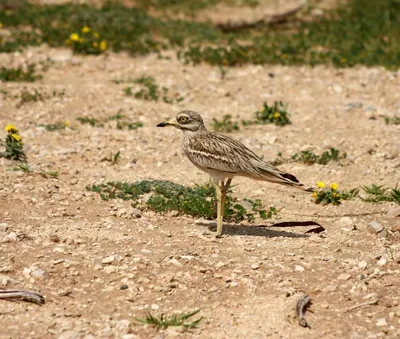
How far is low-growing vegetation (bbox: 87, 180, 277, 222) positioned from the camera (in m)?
7.60

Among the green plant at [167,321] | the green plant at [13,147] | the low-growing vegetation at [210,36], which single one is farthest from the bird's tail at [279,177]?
the low-growing vegetation at [210,36]

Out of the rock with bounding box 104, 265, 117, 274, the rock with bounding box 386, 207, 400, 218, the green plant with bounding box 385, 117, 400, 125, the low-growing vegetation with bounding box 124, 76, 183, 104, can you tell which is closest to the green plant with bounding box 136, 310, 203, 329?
the rock with bounding box 104, 265, 117, 274

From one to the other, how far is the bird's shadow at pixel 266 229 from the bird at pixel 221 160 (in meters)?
0.33

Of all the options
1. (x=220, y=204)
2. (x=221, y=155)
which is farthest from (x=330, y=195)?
(x=221, y=155)

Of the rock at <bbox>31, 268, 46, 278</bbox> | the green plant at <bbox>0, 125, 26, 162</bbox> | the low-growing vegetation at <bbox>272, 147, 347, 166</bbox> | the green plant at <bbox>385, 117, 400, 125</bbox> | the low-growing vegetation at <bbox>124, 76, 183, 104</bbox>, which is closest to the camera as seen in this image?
the rock at <bbox>31, 268, 46, 278</bbox>

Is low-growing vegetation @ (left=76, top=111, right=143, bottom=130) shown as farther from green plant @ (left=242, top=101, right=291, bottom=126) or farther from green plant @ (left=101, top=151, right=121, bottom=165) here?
green plant @ (left=242, top=101, right=291, bottom=126)

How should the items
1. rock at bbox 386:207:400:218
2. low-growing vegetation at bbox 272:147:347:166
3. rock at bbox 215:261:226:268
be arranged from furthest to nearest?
low-growing vegetation at bbox 272:147:347:166 < rock at bbox 386:207:400:218 < rock at bbox 215:261:226:268

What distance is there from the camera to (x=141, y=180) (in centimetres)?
843

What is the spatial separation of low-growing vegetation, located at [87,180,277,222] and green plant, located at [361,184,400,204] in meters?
1.16

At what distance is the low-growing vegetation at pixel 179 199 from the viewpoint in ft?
24.9

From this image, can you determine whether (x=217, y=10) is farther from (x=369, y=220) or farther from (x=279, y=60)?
(x=369, y=220)

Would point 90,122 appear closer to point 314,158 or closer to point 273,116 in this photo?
point 273,116

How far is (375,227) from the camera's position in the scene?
7.21 metres

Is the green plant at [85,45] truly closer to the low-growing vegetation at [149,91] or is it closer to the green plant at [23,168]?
the low-growing vegetation at [149,91]
